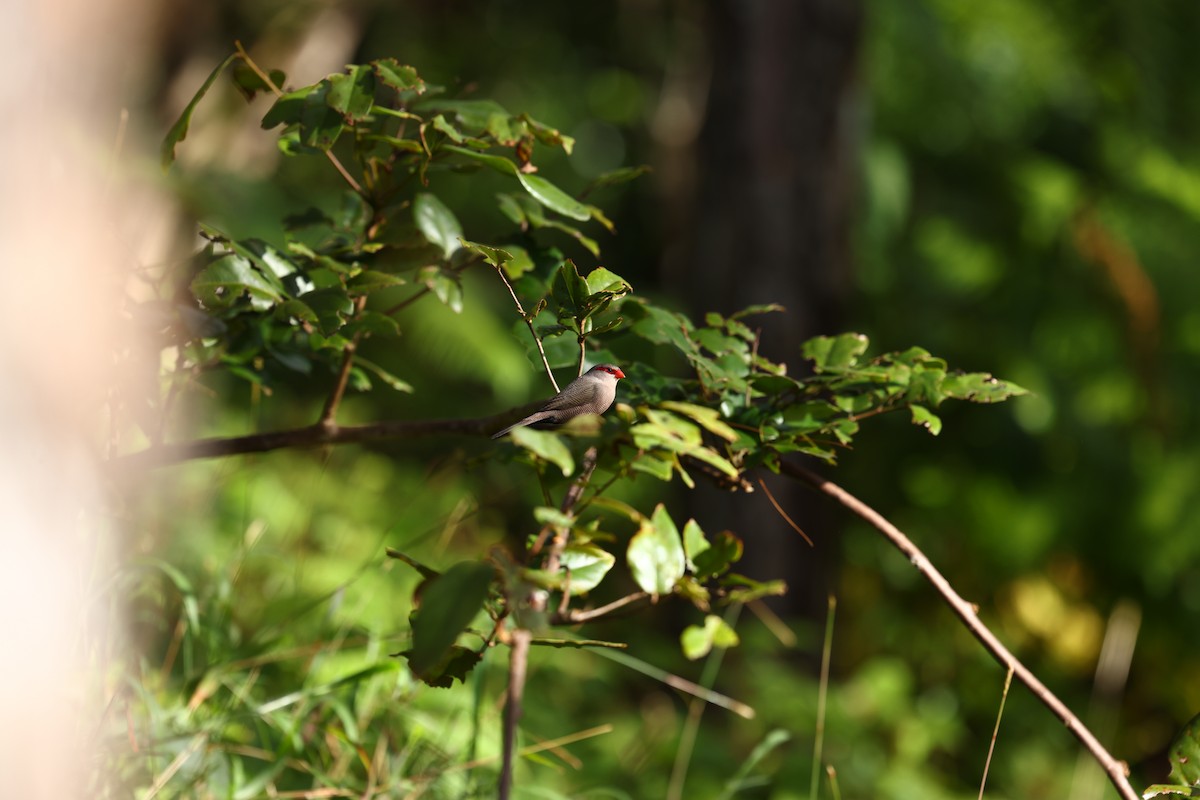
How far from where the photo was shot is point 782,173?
113 inches

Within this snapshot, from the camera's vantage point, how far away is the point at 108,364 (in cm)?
89

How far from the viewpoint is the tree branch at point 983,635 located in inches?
31.5

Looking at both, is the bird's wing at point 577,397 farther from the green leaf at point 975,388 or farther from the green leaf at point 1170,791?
the green leaf at point 1170,791

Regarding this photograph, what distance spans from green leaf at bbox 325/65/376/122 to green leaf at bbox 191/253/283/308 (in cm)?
15

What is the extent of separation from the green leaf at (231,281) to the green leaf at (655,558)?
360 millimetres

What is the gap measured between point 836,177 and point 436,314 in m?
1.78

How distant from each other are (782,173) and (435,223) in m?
2.10

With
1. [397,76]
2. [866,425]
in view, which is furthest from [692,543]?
[866,425]

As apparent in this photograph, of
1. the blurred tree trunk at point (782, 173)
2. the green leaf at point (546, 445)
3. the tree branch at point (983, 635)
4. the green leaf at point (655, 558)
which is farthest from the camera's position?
the blurred tree trunk at point (782, 173)

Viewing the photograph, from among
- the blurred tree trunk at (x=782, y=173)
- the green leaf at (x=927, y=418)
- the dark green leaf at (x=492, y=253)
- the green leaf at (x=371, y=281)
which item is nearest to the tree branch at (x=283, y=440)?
the green leaf at (x=371, y=281)

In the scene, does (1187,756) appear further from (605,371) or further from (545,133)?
(545,133)

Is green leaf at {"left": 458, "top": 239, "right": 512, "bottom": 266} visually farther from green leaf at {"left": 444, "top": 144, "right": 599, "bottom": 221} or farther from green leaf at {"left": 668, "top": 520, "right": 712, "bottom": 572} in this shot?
green leaf at {"left": 668, "top": 520, "right": 712, "bottom": 572}

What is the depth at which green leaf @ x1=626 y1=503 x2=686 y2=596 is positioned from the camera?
2.25ft

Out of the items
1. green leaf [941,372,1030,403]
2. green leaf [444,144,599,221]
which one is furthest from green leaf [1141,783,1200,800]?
green leaf [444,144,599,221]
